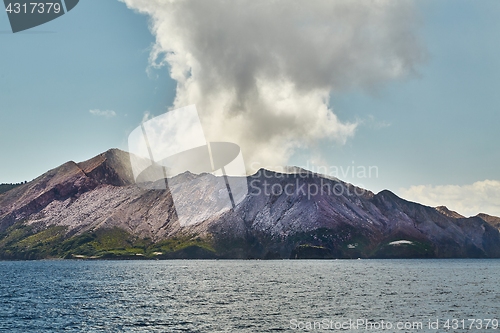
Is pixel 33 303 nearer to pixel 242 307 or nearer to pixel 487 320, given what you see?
pixel 242 307

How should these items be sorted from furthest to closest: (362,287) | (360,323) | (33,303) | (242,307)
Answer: (362,287) < (33,303) < (242,307) < (360,323)

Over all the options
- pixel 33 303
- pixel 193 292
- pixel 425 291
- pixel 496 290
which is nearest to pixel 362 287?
pixel 425 291

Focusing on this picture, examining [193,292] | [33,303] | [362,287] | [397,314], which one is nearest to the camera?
[397,314]

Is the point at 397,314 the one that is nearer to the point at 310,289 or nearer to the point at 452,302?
the point at 452,302

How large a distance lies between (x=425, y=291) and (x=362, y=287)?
1851cm

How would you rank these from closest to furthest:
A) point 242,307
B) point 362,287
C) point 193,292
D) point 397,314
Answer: point 397,314 → point 242,307 → point 193,292 → point 362,287

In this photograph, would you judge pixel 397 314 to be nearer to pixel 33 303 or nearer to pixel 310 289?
pixel 310 289

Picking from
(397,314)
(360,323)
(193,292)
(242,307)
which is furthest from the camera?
(193,292)

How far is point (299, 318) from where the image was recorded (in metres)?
81.2

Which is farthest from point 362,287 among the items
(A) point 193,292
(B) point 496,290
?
(A) point 193,292

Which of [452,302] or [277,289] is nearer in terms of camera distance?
[452,302]

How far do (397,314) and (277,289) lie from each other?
47550mm

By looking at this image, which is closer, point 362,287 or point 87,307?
point 87,307

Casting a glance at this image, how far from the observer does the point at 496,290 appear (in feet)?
444
